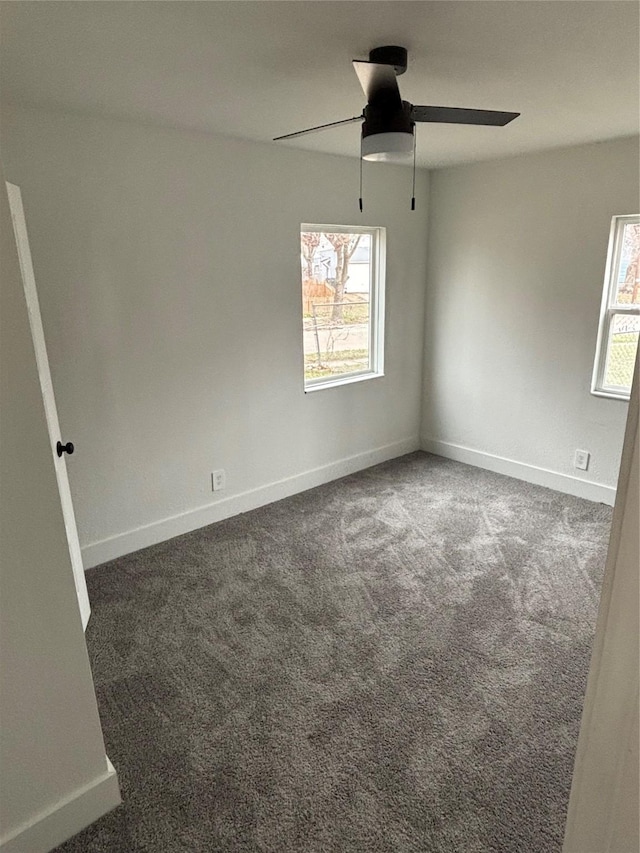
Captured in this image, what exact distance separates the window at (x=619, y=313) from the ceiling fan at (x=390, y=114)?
5.92 feet

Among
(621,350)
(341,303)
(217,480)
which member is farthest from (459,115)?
(217,480)

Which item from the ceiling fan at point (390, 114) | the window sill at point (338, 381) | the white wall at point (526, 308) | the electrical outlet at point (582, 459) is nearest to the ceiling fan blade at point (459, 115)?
the ceiling fan at point (390, 114)

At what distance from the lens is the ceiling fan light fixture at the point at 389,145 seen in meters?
1.93

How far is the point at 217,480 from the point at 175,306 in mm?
1127

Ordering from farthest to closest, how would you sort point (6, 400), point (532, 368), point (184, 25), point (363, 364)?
point (363, 364), point (532, 368), point (184, 25), point (6, 400)

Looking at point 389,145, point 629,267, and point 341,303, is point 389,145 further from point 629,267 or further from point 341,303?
point 629,267

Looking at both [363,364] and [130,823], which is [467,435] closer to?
[363,364]

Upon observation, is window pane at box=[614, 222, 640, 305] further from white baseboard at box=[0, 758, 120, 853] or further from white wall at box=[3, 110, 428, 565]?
white baseboard at box=[0, 758, 120, 853]

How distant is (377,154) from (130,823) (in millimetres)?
2361

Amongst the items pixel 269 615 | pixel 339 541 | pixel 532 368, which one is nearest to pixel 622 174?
pixel 532 368

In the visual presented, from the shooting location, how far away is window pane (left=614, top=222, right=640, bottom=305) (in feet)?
11.2

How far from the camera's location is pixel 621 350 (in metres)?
3.58

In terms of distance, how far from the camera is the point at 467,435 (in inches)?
178

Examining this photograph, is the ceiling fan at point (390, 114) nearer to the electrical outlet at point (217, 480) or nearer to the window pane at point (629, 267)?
the window pane at point (629, 267)
